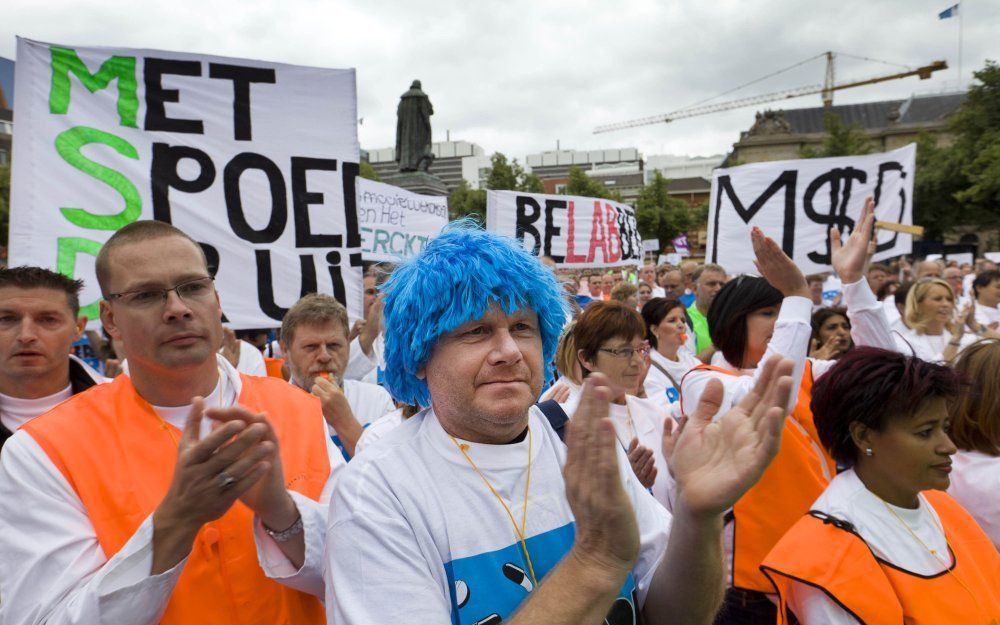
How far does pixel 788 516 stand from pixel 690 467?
1525 millimetres

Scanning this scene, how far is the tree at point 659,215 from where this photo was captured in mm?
43656

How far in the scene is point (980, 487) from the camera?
8.86 ft

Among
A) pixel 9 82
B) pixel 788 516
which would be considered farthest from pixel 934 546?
pixel 9 82

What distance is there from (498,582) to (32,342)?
2.30 m

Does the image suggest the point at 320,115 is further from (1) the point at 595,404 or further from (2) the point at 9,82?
(1) the point at 595,404

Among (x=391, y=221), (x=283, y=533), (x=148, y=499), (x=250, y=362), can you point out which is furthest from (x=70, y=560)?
(x=391, y=221)

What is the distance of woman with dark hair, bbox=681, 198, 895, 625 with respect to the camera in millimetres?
2773

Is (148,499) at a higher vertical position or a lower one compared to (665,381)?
higher

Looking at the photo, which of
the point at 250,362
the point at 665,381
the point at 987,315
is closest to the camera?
the point at 250,362

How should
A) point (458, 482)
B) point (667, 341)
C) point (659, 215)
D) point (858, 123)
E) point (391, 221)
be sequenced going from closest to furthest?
point (458, 482)
point (667, 341)
point (391, 221)
point (659, 215)
point (858, 123)

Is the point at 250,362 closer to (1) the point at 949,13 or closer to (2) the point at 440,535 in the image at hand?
(2) the point at 440,535

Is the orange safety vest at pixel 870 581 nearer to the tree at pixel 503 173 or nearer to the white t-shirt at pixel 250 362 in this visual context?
the white t-shirt at pixel 250 362

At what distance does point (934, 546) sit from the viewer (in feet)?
7.04

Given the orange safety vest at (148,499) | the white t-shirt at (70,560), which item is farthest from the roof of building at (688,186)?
the white t-shirt at (70,560)
